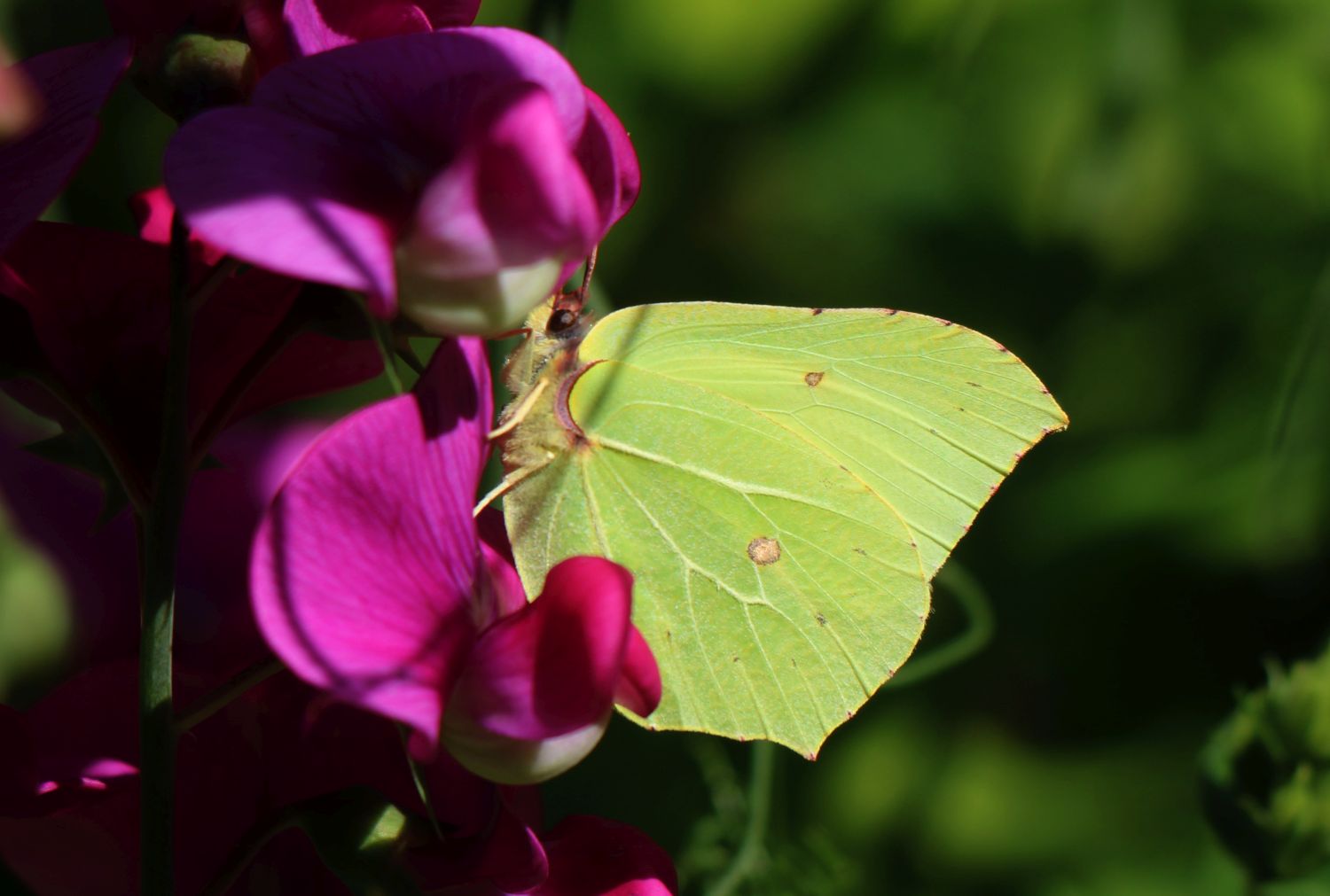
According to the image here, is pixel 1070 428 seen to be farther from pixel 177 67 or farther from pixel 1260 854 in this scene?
pixel 177 67

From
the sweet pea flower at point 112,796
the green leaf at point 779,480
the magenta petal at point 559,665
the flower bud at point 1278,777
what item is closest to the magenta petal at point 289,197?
the magenta petal at point 559,665

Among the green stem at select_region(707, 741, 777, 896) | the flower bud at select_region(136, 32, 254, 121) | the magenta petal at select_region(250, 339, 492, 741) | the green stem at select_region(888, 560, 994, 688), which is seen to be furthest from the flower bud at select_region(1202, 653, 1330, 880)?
the flower bud at select_region(136, 32, 254, 121)

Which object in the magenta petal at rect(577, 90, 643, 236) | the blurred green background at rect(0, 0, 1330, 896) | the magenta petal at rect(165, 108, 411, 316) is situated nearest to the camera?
the magenta petal at rect(165, 108, 411, 316)

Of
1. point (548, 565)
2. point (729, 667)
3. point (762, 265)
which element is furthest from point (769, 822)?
point (762, 265)

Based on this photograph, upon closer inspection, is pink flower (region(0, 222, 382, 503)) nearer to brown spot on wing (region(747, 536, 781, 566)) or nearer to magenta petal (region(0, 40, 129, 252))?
magenta petal (region(0, 40, 129, 252))

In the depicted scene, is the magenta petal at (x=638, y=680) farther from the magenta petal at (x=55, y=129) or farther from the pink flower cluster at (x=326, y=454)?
the magenta petal at (x=55, y=129)

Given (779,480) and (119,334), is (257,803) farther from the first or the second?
(779,480)

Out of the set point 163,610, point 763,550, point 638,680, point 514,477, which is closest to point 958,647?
point 763,550
